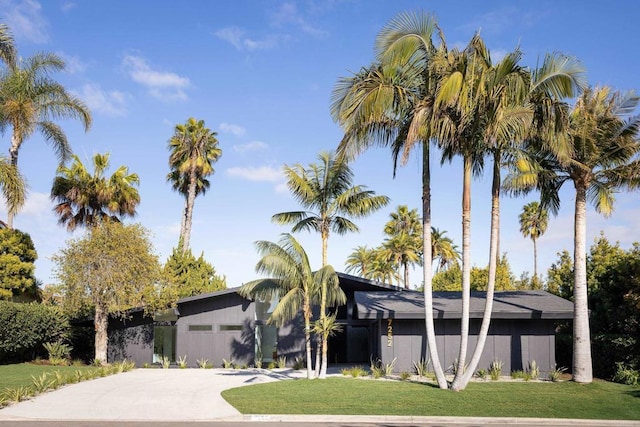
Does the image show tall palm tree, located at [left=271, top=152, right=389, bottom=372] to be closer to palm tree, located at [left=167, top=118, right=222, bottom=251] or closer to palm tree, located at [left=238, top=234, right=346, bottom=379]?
palm tree, located at [left=238, top=234, right=346, bottom=379]

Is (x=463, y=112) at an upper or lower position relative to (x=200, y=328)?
upper

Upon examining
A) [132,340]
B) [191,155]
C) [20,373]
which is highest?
[191,155]

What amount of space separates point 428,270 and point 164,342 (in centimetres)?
1555

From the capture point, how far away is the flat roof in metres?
20.6

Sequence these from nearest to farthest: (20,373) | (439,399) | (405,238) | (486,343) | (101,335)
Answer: (439,399)
(20,373)
(486,343)
(101,335)
(405,238)

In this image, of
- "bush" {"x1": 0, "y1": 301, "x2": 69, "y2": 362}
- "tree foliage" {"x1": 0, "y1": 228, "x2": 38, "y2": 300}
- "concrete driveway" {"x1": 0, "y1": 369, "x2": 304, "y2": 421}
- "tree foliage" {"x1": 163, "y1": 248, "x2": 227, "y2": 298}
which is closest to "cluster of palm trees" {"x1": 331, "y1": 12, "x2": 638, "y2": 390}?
"concrete driveway" {"x1": 0, "y1": 369, "x2": 304, "y2": 421}

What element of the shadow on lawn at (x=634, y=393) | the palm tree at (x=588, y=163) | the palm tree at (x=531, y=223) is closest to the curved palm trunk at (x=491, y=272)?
the palm tree at (x=588, y=163)

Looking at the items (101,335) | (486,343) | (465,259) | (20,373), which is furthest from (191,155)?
(465,259)

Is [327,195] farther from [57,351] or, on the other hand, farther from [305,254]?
[57,351]

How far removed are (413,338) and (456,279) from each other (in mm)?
30412

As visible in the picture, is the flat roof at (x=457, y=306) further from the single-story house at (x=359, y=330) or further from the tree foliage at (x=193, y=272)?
the tree foliage at (x=193, y=272)

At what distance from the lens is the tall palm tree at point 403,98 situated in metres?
16.0

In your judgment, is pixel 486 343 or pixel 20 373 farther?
pixel 486 343

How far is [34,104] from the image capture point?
91.7 feet
